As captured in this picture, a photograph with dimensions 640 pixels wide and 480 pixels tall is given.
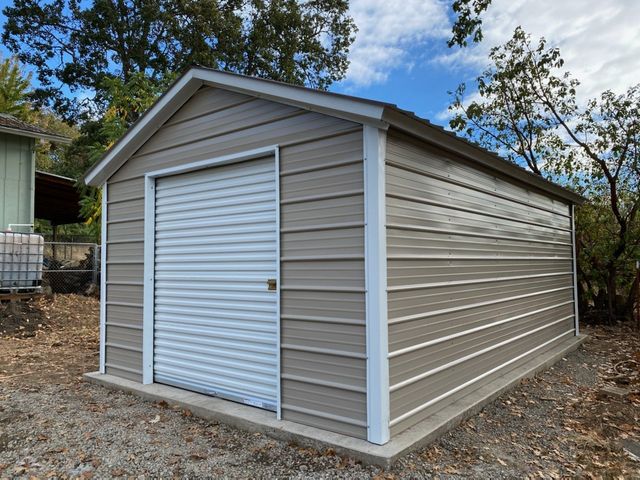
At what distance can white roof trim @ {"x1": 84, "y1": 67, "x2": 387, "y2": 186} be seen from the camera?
3254mm

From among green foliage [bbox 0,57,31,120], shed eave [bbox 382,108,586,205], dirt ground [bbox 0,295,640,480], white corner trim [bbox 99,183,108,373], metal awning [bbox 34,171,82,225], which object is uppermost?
green foliage [bbox 0,57,31,120]

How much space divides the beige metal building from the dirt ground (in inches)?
13.2

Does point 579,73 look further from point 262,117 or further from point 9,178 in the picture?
point 9,178

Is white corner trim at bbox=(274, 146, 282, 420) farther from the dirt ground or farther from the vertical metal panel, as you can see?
the dirt ground

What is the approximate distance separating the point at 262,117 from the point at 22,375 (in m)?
4.27

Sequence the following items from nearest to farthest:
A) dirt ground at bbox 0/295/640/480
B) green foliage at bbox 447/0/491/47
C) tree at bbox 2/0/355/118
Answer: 1. dirt ground at bbox 0/295/640/480
2. green foliage at bbox 447/0/491/47
3. tree at bbox 2/0/355/118

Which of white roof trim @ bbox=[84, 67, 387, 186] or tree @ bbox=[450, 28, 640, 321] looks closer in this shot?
white roof trim @ bbox=[84, 67, 387, 186]

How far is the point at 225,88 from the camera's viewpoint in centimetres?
421

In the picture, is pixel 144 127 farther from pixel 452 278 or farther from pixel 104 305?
pixel 452 278

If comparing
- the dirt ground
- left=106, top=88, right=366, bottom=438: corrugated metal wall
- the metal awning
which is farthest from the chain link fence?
left=106, top=88, right=366, bottom=438: corrugated metal wall

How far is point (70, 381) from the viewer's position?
5.21 m

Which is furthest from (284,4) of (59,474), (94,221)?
(59,474)

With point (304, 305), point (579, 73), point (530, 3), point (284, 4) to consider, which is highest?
point (284, 4)

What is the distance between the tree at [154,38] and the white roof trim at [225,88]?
12.5m
